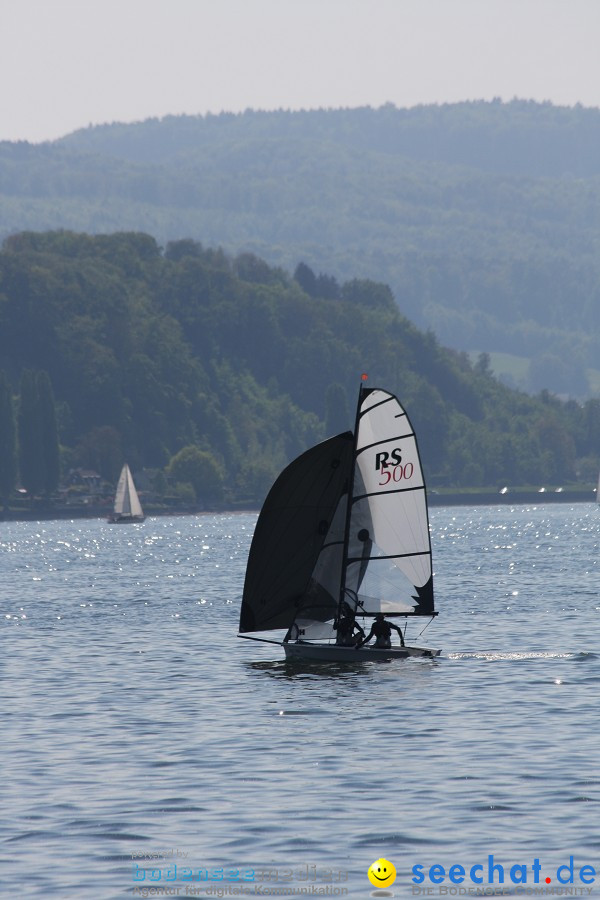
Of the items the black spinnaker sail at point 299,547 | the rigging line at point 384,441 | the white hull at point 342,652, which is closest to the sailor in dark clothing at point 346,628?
the white hull at point 342,652

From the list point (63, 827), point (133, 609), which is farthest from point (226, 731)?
point (133, 609)

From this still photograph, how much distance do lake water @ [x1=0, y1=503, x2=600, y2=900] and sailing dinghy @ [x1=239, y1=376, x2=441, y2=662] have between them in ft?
5.50

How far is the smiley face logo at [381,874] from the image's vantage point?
2361 centimetres

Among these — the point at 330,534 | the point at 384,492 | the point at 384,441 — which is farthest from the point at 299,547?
the point at 384,441

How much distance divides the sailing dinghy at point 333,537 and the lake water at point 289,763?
5.50 ft

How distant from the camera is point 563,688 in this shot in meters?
44.0

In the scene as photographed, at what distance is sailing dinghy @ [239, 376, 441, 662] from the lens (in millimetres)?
48219

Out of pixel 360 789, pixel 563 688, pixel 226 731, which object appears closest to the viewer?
pixel 360 789

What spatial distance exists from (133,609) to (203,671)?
2882cm

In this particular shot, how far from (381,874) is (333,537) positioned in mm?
24938

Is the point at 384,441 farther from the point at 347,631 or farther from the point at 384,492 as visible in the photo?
the point at 347,631

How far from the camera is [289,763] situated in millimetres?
33344

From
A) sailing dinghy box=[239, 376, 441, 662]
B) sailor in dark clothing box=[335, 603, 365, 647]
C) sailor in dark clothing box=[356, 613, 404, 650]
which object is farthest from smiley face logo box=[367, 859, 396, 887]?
sailing dinghy box=[239, 376, 441, 662]

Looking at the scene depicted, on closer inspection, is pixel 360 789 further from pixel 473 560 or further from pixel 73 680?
pixel 473 560
